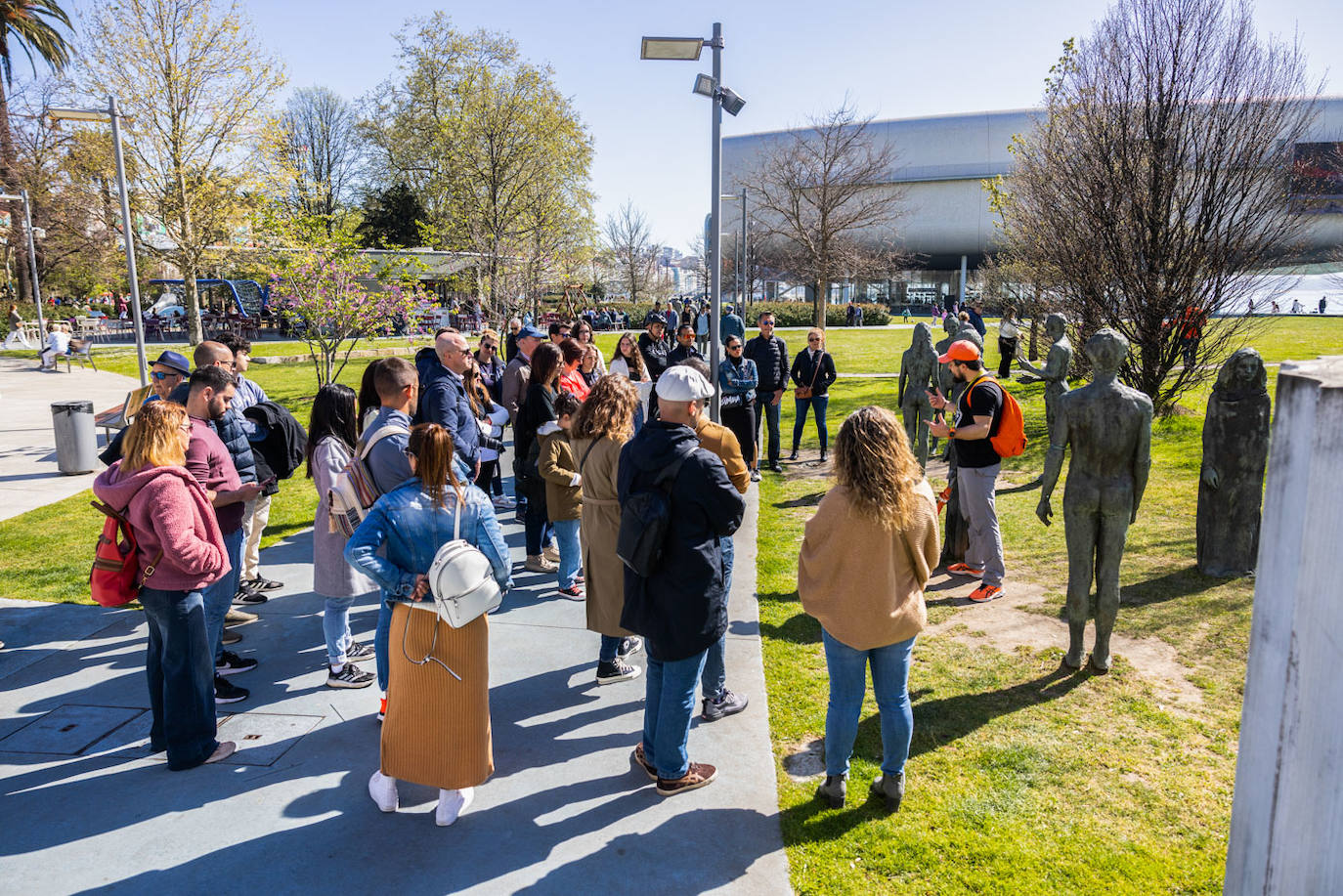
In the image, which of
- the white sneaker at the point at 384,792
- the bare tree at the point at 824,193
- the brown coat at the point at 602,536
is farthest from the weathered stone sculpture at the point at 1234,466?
the bare tree at the point at 824,193

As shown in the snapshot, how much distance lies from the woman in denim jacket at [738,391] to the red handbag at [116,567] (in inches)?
254

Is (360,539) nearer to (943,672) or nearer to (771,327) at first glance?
(943,672)

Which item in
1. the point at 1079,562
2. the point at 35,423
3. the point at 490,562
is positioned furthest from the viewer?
the point at 35,423

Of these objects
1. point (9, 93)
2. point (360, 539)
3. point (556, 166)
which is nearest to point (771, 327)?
point (360, 539)

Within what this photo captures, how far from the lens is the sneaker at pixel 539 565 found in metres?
7.20

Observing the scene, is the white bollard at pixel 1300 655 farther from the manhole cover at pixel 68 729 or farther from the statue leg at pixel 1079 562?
the manhole cover at pixel 68 729

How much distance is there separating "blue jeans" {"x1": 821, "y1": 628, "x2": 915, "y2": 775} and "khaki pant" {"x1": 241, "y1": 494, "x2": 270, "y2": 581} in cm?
452

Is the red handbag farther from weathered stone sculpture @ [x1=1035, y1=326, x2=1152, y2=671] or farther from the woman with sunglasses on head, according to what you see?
the woman with sunglasses on head

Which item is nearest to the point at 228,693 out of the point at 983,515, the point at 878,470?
the point at 878,470

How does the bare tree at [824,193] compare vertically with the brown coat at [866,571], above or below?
above

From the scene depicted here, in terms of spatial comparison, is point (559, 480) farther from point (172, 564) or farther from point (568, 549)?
point (172, 564)

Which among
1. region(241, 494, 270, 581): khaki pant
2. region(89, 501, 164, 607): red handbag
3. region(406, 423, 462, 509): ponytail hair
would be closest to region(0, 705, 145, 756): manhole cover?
region(89, 501, 164, 607): red handbag

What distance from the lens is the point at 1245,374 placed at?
6750 mm

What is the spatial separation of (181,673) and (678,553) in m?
2.53
